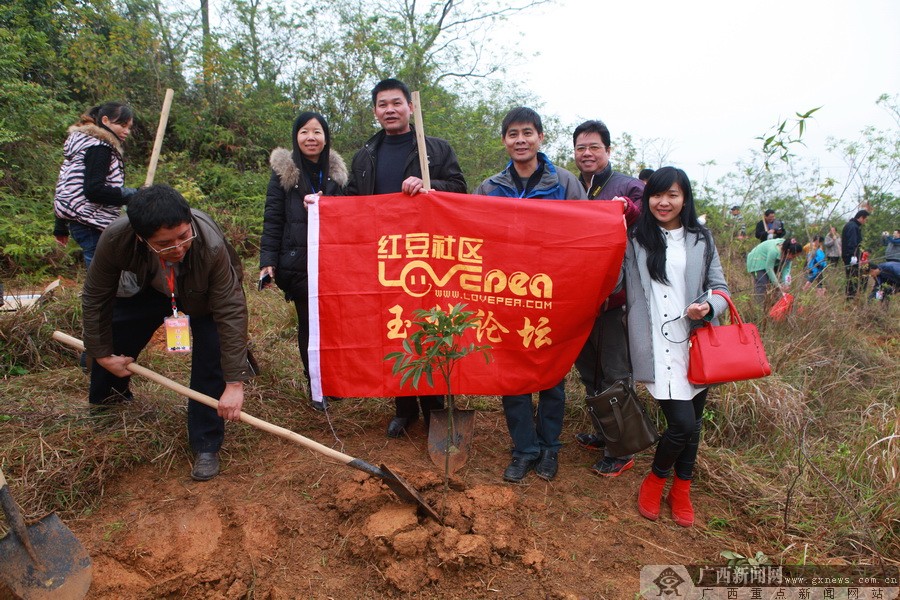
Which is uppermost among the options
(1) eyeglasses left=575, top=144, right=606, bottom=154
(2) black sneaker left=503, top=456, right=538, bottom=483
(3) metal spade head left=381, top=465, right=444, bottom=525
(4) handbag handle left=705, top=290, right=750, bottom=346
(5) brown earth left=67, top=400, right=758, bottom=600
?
(1) eyeglasses left=575, top=144, right=606, bottom=154

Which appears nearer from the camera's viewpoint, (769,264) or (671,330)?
(671,330)

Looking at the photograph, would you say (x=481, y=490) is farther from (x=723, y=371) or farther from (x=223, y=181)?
(x=223, y=181)

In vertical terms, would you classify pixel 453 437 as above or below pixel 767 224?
below

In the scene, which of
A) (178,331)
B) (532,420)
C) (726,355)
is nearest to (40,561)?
(178,331)

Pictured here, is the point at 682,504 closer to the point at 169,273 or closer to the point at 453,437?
the point at 453,437

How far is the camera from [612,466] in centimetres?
330

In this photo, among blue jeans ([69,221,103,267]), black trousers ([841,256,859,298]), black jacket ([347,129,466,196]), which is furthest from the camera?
black trousers ([841,256,859,298])

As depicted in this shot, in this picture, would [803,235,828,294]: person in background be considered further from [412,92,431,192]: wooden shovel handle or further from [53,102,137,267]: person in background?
[53,102,137,267]: person in background

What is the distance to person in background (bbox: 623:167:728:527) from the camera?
8.96 feet

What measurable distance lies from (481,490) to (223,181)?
27.1ft

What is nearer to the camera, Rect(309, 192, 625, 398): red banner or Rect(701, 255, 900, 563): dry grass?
Rect(701, 255, 900, 563): dry grass

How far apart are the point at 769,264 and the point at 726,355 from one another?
13.0 feet

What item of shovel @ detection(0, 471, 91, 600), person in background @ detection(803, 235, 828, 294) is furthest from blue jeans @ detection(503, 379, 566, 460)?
person in background @ detection(803, 235, 828, 294)

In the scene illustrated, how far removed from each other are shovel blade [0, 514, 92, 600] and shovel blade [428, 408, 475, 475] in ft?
5.85
